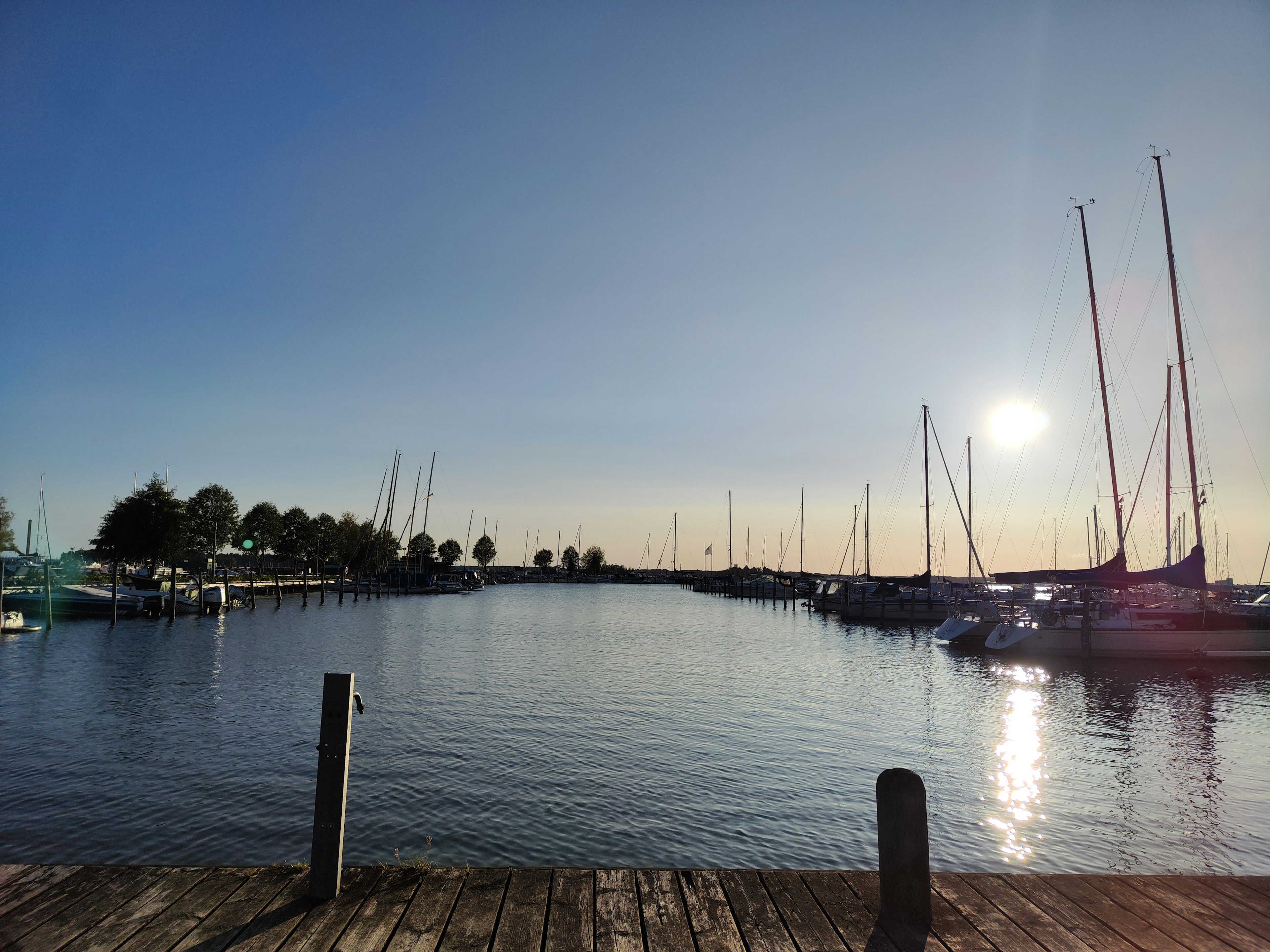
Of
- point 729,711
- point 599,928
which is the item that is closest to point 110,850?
point 599,928

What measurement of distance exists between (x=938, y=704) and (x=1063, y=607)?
76.9 ft

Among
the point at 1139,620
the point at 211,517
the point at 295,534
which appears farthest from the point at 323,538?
the point at 1139,620

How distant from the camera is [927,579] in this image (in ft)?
227

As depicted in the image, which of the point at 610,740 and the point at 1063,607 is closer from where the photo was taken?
the point at 610,740

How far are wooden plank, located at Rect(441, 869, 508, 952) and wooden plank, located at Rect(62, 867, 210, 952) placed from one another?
223 centimetres

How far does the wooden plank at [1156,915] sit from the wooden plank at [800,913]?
87.2 inches

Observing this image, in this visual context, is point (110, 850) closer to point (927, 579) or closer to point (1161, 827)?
point (1161, 827)

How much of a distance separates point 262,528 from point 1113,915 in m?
123

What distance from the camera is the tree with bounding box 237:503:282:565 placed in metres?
110

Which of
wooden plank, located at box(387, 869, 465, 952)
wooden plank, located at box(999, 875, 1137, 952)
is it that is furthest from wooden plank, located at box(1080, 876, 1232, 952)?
wooden plank, located at box(387, 869, 465, 952)

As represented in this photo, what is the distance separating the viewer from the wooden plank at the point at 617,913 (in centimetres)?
524

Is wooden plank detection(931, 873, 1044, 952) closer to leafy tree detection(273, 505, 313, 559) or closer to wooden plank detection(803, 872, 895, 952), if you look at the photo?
wooden plank detection(803, 872, 895, 952)

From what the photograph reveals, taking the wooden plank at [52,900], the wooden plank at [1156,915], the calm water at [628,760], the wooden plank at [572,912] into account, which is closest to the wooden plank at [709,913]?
the wooden plank at [572,912]

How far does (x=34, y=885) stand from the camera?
6.02 meters
